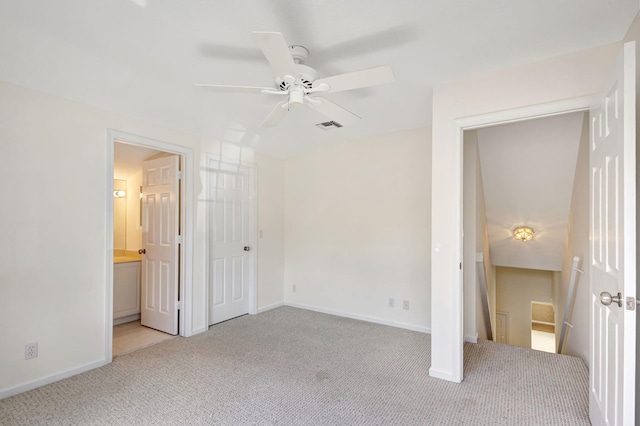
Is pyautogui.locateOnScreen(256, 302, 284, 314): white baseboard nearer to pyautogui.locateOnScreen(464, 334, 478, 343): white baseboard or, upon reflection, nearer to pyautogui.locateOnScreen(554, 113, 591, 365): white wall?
pyautogui.locateOnScreen(464, 334, 478, 343): white baseboard

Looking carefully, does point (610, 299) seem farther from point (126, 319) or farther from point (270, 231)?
point (126, 319)

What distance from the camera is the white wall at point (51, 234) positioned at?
2.46 meters

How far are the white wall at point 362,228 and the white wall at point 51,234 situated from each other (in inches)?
102

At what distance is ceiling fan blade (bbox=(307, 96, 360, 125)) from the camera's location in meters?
2.18

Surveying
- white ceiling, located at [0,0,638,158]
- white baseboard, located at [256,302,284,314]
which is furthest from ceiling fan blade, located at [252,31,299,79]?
white baseboard, located at [256,302,284,314]

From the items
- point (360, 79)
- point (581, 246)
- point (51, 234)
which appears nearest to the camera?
point (360, 79)

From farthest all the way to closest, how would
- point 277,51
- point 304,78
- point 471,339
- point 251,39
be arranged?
point 471,339, point 251,39, point 304,78, point 277,51

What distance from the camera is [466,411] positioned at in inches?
88.8

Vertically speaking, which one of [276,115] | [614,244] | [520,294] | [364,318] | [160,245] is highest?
[276,115]

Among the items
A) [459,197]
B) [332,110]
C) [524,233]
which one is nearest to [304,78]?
[332,110]

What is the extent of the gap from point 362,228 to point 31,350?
11.5ft

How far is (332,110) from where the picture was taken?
91.7 inches

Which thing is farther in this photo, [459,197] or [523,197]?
[523,197]

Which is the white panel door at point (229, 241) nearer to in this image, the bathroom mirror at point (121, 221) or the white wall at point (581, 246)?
the bathroom mirror at point (121, 221)
